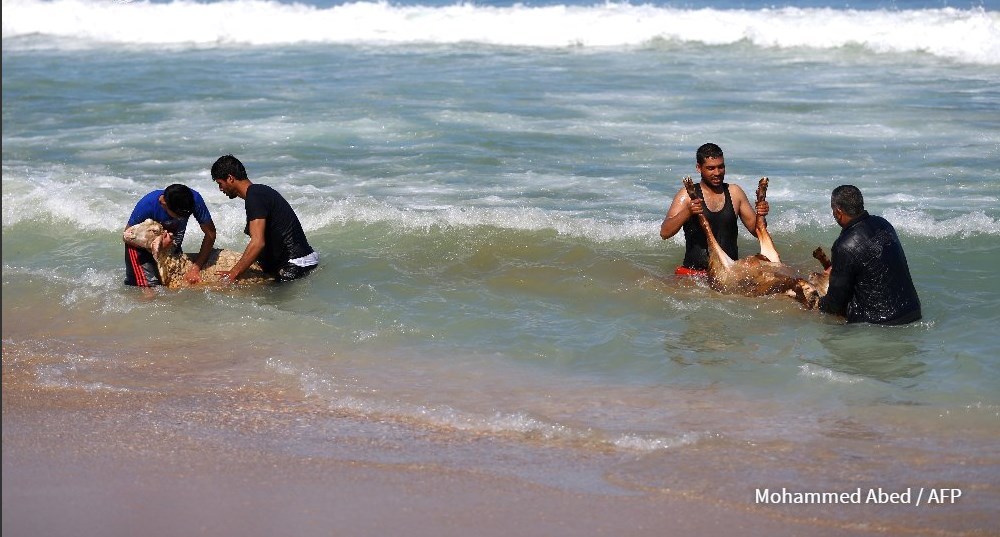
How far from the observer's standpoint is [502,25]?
79.8 ft

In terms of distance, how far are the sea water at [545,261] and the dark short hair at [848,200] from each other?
0.77 meters

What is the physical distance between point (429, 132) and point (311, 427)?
349 inches

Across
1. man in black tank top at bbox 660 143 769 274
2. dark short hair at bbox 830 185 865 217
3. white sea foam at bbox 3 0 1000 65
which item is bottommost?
man in black tank top at bbox 660 143 769 274

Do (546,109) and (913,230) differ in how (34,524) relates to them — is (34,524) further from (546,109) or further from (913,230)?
(546,109)

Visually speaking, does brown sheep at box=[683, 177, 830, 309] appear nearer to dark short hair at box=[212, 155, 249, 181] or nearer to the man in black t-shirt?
the man in black t-shirt

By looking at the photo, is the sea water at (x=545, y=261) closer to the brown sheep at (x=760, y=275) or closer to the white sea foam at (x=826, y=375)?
the white sea foam at (x=826, y=375)

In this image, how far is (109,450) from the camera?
542 centimetres

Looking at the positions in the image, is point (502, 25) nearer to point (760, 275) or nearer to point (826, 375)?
point (760, 275)

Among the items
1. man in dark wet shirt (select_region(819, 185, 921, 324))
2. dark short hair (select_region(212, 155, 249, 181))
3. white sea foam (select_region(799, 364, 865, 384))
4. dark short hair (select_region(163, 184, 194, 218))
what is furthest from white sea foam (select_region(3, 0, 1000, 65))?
dark short hair (select_region(163, 184, 194, 218))

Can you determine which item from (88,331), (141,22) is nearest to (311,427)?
(88,331)

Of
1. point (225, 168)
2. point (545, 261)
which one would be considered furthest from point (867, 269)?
point (225, 168)

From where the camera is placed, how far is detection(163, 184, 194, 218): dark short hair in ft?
26.2

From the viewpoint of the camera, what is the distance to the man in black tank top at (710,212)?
26.3 feet

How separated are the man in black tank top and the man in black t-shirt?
2.72m
